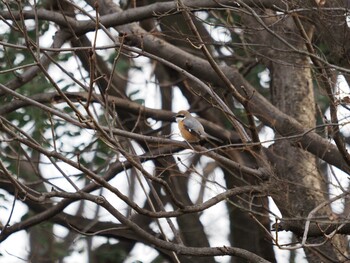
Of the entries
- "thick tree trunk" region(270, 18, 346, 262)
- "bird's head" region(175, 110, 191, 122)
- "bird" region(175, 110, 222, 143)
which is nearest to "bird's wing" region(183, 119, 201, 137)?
"bird" region(175, 110, 222, 143)

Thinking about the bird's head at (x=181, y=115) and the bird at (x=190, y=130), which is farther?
the bird's head at (x=181, y=115)

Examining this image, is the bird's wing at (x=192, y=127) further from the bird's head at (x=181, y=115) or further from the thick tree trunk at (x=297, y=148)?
the thick tree trunk at (x=297, y=148)

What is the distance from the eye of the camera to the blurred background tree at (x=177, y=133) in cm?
521

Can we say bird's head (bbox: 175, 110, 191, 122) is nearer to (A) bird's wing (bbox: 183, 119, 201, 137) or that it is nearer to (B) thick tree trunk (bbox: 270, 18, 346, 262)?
(A) bird's wing (bbox: 183, 119, 201, 137)

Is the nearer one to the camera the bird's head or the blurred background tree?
the blurred background tree

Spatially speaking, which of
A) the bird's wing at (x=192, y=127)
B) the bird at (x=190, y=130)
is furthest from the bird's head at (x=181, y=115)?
the bird's wing at (x=192, y=127)

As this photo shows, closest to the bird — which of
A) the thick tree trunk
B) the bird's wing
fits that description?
the bird's wing

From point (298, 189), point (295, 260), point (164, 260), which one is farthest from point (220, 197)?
point (295, 260)

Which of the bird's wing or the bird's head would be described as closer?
the bird's wing

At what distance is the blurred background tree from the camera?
521 centimetres

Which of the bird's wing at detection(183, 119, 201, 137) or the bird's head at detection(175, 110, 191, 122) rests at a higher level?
the bird's head at detection(175, 110, 191, 122)

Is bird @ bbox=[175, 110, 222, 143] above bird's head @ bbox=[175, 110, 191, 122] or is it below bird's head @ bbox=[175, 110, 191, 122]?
below

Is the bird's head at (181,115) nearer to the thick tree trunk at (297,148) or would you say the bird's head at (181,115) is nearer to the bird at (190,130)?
the bird at (190,130)

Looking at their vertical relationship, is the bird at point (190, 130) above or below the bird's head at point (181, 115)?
below
